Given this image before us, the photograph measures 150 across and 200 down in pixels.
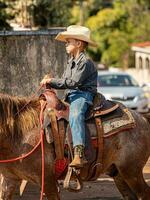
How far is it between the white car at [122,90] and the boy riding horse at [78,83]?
1335 centimetres

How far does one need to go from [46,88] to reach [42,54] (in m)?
3.63

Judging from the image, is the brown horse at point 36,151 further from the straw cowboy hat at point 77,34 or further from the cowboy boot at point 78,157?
the straw cowboy hat at point 77,34

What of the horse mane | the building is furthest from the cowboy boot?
the building

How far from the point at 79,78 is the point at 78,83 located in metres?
0.05

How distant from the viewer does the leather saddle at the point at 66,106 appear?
6.80 meters

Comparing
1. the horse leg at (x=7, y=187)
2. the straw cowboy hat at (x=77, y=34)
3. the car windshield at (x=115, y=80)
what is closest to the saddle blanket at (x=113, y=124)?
the straw cowboy hat at (x=77, y=34)

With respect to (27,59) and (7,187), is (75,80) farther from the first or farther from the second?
(27,59)

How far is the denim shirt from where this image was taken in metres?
6.75

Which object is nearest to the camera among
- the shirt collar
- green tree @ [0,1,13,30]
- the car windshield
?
the shirt collar

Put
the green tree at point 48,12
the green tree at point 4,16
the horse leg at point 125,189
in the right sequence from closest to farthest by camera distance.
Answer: the horse leg at point 125,189 → the green tree at point 4,16 → the green tree at point 48,12

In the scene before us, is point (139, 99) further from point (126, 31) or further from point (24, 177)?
point (126, 31)

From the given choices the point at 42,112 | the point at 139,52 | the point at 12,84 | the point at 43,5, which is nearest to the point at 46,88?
the point at 42,112

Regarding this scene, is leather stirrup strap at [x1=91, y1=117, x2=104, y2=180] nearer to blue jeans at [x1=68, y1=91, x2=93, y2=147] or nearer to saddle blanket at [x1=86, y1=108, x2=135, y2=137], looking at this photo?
saddle blanket at [x1=86, y1=108, x2=135, y2=137]

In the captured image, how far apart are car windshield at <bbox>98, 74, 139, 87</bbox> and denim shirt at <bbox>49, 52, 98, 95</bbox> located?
14.6 metres
